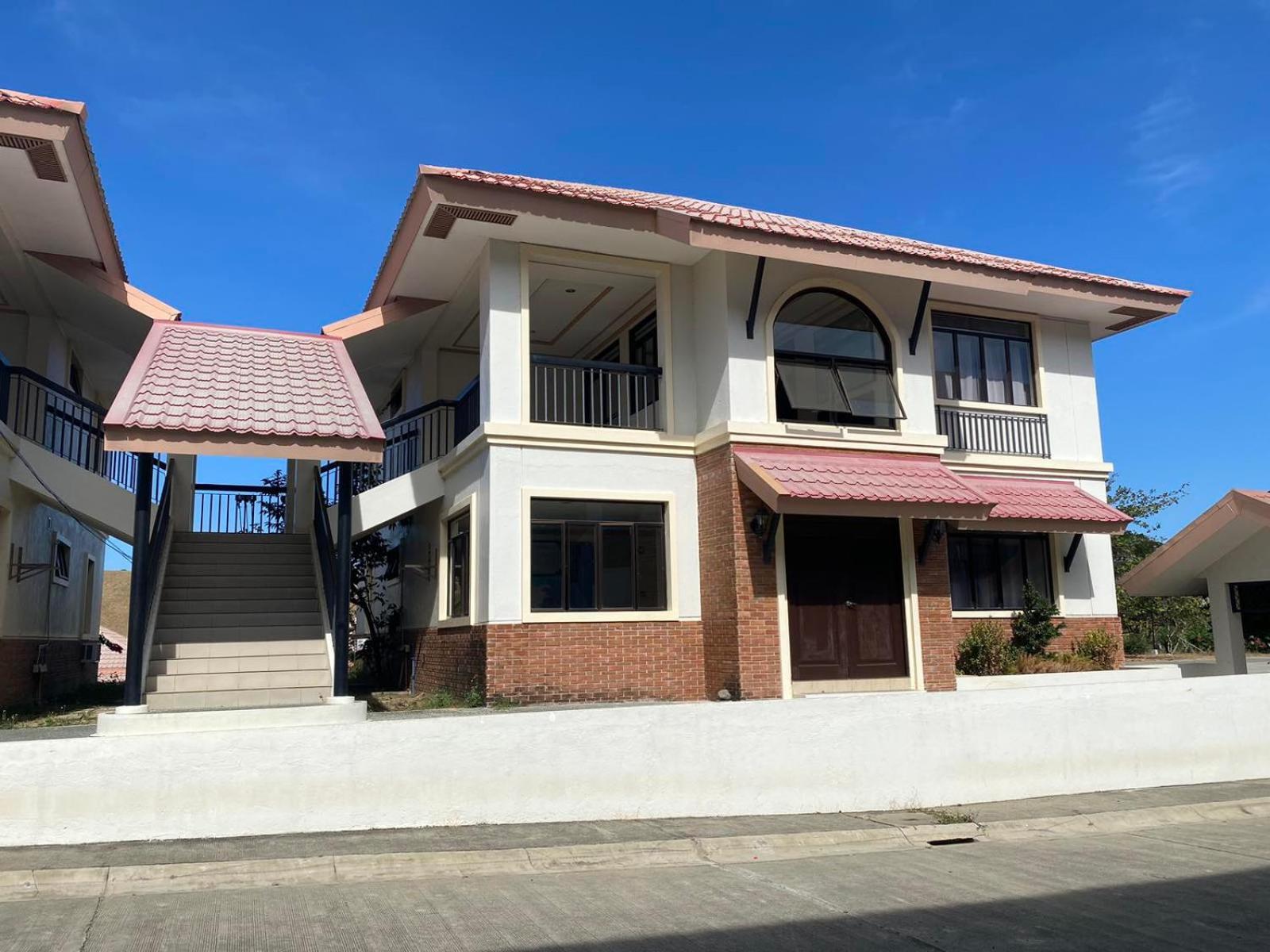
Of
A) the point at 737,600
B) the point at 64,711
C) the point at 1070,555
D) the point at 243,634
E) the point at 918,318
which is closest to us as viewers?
the point at 64,711

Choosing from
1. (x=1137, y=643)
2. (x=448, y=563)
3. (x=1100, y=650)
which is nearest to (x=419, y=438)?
(x=448, y=563)

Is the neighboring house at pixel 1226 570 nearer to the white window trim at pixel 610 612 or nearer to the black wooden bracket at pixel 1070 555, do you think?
the black wooden bracket at pixel 1070 555

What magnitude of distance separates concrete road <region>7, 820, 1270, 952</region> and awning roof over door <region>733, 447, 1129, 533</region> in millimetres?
5182

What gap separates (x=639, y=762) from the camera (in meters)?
9.41

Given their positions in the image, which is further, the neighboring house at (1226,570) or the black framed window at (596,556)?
the neighboring house at (1226,570)

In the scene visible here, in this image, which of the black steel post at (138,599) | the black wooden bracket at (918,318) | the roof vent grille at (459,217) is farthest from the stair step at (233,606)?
the black wooden bracket at (918,318)

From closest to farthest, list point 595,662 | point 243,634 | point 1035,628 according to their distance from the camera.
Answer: point 595,662 → point 243,634 → point 1035,628

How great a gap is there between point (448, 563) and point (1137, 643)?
22.3 metres

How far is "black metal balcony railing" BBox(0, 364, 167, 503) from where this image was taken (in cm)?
1291

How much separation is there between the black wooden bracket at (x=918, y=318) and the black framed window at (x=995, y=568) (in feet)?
9.36

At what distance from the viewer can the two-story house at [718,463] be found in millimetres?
13125

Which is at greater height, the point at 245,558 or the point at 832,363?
the point at 832,363

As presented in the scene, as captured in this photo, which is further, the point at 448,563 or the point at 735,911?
the point at 448,563

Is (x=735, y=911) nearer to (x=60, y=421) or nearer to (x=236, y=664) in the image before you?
(x=236, y=664)
